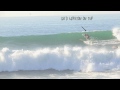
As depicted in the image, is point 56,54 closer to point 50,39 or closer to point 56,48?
point 56,48

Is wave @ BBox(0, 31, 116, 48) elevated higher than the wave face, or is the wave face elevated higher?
wave @ BBox(0, 31, 116, 48)

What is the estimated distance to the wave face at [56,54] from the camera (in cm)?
830

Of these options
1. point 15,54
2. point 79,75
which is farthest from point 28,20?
point 79,75

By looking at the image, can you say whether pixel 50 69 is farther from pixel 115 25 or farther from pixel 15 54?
pixel 115 25

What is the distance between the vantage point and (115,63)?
8.34 metres

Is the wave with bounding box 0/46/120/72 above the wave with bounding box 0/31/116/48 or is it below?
below

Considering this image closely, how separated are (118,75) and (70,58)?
783 mm

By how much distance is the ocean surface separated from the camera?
326 inches

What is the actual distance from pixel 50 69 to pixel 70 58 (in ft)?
1.15

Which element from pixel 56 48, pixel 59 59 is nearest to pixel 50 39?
pixel 56 48

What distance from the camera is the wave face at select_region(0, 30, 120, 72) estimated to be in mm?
8305

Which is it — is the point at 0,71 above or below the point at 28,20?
below

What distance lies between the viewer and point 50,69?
830cm

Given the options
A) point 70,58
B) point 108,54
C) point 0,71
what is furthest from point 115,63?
point 0,71
